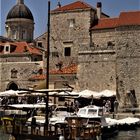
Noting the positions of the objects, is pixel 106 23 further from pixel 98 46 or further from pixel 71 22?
pixel 98 46

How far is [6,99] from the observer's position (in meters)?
35.4

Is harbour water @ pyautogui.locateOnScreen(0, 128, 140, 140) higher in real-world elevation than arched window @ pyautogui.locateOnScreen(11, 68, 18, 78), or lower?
lower

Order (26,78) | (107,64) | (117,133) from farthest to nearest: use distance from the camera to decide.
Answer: (26,78) < (107,64) < (117,133)

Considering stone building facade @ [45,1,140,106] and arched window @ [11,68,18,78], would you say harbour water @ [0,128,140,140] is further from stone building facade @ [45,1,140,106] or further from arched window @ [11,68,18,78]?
arched window @ [11,68,18,78]

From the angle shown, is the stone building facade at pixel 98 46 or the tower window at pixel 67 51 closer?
the stone building facade at pixel 98 46

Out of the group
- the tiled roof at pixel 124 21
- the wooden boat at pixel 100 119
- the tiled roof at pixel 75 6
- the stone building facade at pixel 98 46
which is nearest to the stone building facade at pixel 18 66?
the stone building facade at pixel 98 46

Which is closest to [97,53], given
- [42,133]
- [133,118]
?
[133,118]

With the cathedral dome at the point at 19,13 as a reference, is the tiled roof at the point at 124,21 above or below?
below

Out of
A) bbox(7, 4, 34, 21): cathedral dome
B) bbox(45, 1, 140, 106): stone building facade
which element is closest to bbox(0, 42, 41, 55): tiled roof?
bbox(45, 1, 140, 106): stone building facade

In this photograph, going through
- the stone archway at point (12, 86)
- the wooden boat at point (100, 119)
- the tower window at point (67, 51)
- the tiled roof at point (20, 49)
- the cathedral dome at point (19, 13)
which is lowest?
the wooden boat at point (100, 119)

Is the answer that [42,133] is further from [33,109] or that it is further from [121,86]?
[121,86]

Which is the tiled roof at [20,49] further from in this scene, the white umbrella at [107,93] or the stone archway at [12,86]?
the white umbrella at [107,93]

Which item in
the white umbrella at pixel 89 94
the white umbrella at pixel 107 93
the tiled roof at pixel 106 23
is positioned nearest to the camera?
the white umbrella at pixel 89 94

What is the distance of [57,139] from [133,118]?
1043 cm
